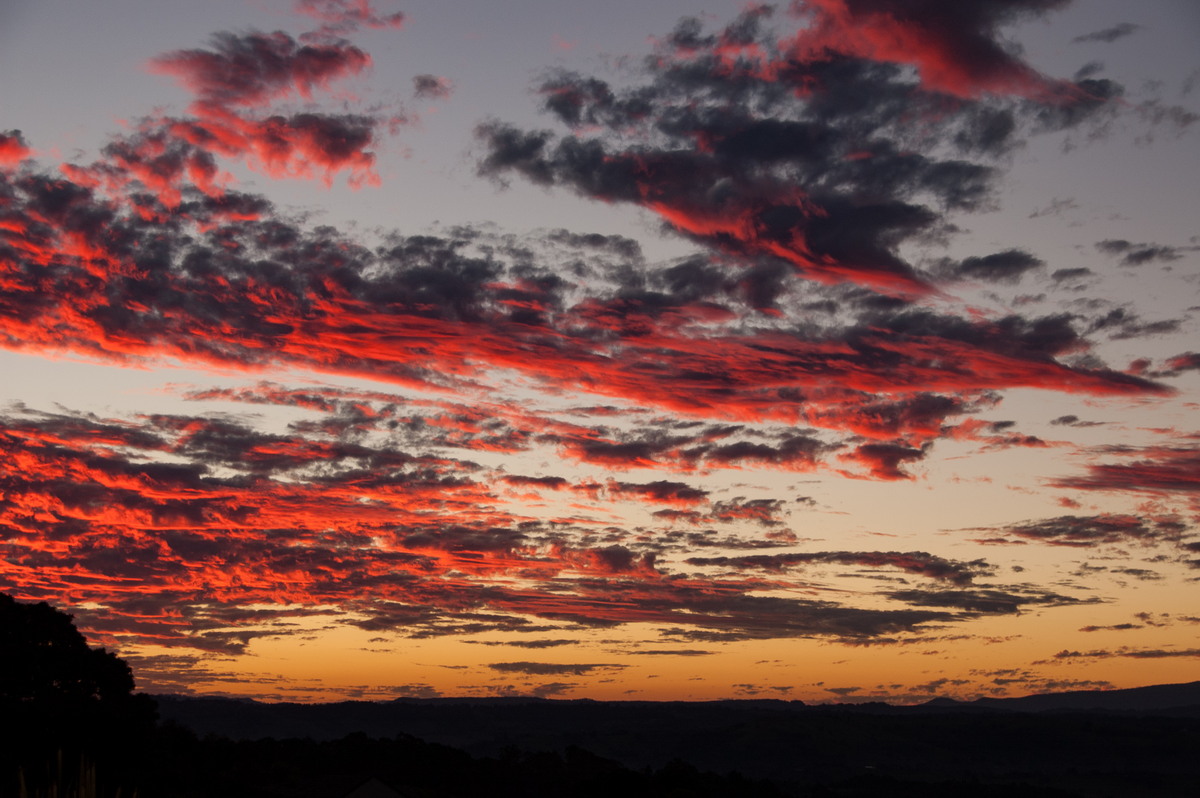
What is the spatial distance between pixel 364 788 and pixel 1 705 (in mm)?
34905

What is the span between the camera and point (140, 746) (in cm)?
5653

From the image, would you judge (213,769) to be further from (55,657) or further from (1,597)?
(1,597)

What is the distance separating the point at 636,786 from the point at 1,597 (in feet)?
179

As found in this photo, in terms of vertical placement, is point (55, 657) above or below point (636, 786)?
above

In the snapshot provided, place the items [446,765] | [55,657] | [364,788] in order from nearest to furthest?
[55,657]
[364,788]
[446,765]

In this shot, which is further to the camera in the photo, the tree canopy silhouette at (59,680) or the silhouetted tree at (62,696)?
the tree canopy silhouette at (59,680)

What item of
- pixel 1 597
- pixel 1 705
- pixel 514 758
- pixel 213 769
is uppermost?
pixel 1 597

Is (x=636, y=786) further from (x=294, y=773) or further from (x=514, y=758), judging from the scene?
(x=514, y=758)

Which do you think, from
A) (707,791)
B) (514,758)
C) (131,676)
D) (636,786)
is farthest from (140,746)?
(514,758)

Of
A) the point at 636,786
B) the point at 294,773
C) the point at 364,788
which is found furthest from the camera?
the point at 294,773

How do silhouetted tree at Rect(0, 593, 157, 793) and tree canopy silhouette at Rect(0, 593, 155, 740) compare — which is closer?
silhouetted tree at Rect(0, 593, 157, 793)

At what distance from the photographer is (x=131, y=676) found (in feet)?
199

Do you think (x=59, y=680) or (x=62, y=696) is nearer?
(x=62, y=696)

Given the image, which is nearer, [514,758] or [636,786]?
[636,786]
